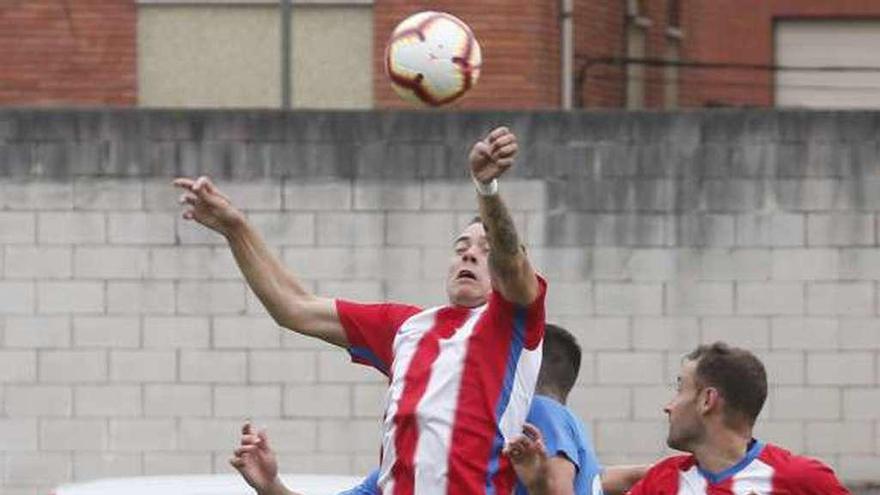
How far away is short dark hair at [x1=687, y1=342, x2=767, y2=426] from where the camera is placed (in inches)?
292

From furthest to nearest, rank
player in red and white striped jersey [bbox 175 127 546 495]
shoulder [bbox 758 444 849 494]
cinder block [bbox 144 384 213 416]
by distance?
cinder block [bbox 144 384 213 416] → shoulder [bbox 758 444 849 494] → player in red and white striped jersey [bbox 175 127 546 495]

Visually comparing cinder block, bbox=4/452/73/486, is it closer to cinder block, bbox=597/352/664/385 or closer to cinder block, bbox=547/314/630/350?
cinder block, bbox=547/314/630/350

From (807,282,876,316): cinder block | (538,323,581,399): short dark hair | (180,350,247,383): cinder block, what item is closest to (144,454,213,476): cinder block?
(180,350,247,383): cinder block

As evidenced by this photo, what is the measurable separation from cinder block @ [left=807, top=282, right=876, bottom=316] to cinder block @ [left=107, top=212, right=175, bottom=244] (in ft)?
11.4

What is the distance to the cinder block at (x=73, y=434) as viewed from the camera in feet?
45.8

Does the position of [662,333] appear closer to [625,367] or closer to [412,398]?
[625,367]

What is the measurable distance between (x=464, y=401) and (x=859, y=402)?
722 cm

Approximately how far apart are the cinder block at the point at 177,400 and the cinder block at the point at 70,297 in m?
0.54

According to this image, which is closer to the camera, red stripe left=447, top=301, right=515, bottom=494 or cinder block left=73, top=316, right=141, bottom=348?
red stripe left=447, top=301, right=515, bottom=494

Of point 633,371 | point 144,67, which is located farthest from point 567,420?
point 144,67

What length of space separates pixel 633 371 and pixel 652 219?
2.72 ft

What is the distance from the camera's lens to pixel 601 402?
548 inches

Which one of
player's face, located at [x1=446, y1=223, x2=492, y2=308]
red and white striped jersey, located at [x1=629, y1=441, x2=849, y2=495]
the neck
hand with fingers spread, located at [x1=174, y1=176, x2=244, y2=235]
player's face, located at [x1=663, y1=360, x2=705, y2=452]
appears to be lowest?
red and white striped jersey, located at [x1=629, y1=441, x2=849, y2=495]

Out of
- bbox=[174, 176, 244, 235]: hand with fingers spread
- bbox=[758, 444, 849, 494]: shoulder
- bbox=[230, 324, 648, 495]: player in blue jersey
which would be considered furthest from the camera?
bbox=[174, 176, 244, 235]: hand with fingers spread
